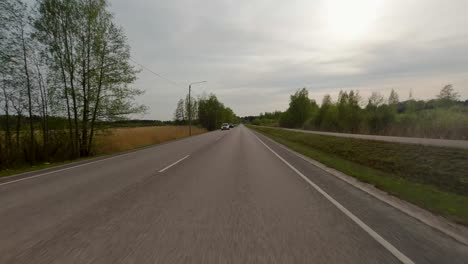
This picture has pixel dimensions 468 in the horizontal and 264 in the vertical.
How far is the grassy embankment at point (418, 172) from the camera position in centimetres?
596

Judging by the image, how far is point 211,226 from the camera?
434 cm

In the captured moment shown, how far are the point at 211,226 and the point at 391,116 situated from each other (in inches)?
1615

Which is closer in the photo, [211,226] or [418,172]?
[211,226]

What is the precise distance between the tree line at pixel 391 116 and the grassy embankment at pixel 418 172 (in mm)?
6714

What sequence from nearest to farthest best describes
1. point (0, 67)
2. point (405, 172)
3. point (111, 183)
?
point (111, 183), point (405, 172), point (0, 67)

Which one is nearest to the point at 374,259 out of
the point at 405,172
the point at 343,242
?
the point at 343,242

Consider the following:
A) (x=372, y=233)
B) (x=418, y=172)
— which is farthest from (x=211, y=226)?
(x=418, y=172)

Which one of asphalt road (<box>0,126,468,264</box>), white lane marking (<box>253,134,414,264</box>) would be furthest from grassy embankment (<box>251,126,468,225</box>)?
white lane marking (<box>253,134,414,264</box>)

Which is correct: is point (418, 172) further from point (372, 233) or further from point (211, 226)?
point (211, 226)

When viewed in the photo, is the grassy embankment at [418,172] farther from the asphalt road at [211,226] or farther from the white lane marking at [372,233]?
the white lane marking at [372,233]

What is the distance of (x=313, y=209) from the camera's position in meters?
5.28

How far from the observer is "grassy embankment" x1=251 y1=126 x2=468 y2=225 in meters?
5.96

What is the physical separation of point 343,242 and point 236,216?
5.94ft

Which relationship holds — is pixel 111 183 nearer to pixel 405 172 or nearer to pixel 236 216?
pixel 236 216
